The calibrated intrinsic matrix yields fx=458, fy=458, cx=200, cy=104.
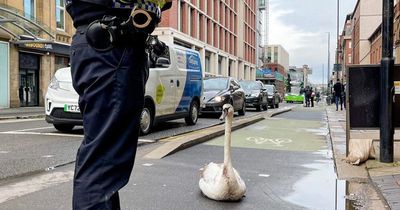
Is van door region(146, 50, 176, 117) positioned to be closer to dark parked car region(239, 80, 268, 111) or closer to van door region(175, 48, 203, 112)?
van door region(175, 48, 203, 112)

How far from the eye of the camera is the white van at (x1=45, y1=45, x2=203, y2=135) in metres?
9.27

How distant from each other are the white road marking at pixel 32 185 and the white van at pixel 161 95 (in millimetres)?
2409

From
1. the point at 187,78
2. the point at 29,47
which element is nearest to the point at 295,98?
the point at 29,47

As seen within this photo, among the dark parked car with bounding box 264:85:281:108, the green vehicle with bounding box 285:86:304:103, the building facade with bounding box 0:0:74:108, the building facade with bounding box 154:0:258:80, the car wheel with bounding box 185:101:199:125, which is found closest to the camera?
the car wheel with bounding box 185:101:199:125

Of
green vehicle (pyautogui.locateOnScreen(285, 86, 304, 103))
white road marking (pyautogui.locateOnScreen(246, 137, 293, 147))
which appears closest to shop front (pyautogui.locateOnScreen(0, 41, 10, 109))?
white road marking (pyautogui.locateOnScreen(246, 137, 293, 147))

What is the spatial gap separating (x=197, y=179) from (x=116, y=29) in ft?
12.4

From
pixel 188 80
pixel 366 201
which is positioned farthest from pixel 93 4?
pixel 188 80

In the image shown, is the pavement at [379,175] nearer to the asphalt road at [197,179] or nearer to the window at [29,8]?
the asphalt road at [197,179]

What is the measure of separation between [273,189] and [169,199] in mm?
1281

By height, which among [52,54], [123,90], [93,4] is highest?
[52,54]

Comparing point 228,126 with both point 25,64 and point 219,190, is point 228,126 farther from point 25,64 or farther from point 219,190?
point 25,64

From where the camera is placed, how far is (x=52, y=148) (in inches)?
299

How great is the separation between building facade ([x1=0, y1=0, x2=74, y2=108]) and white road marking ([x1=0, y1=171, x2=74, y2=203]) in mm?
19471

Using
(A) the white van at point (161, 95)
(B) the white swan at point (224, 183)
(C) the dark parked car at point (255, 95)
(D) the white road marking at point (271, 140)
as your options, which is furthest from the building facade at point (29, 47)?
(B) the white swan at point (224, 183)
